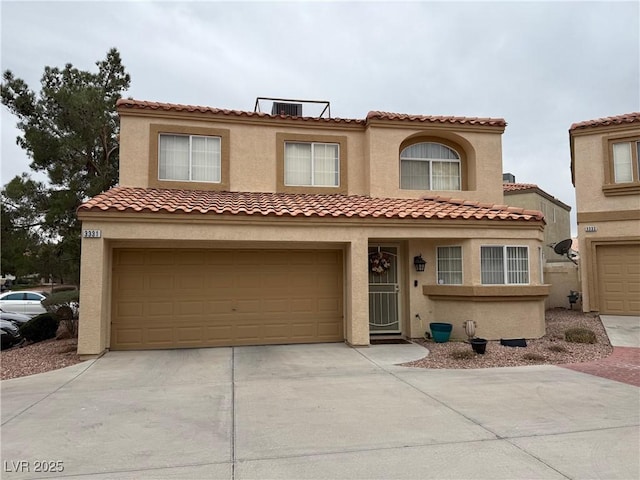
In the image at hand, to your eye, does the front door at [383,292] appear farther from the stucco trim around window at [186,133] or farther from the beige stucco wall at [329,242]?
the stucco trim around window at [186,133]

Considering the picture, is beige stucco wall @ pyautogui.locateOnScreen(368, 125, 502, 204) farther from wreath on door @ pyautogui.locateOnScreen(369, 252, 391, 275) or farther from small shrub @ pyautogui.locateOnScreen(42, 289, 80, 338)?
small shrub @ pyautogui.locateOnScreen(42, 289, 80, 338)

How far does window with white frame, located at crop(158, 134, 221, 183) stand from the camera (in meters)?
12.2

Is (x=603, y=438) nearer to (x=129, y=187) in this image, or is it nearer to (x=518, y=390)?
(x=518, y=390)

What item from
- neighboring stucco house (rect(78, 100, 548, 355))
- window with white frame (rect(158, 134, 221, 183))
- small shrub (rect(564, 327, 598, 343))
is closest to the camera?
neighboring stucco house (rect(78, 100, 548, 355))

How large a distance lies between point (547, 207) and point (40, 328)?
20673 mm

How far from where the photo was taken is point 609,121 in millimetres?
14102

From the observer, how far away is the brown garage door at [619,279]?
13.7 metres

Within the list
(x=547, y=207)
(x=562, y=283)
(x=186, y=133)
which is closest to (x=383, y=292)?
(x=186, y=133)

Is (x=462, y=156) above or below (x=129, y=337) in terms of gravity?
above

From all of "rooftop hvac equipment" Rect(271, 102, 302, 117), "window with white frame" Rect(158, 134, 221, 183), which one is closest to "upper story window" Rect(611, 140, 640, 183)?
"rooftop hvac equipment" Rect(271, 102, 302, 117)

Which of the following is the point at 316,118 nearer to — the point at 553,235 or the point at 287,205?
the point at 287,205

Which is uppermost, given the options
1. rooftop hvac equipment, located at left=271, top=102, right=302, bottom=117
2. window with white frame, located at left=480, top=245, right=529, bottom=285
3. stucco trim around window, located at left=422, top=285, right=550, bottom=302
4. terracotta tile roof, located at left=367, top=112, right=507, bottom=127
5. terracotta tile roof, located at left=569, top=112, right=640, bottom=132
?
rooftop hvac equipment, located at left=271, top=102, right=302, bottom=117

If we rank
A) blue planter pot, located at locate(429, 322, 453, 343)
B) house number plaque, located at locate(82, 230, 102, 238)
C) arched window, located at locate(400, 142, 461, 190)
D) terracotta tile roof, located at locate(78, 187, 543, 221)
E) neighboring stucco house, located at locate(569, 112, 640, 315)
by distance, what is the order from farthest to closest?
neighboring stucco house, located at locate(569, 112, 640, 315) → arched window, located at locate(400, 142, 461, 190) → blue planter pot, located at locate(429, 322, 453, 343) → terracotta tile roof, located at locate(78, 187, 543, 221) → house number plaque, located at locate(82, 230, 102, 238)

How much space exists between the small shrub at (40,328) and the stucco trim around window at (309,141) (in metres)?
7.21
